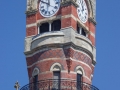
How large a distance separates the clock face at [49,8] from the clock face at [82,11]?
1765 mm

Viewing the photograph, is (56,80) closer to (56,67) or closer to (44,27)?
(56,67)

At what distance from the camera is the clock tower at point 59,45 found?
44062 millimetres

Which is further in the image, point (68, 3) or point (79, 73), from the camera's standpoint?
point (68, 3)

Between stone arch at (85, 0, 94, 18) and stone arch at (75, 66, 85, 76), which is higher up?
stone arch at (85, 0, 94, 18)

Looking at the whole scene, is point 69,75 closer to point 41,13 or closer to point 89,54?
point 89,54

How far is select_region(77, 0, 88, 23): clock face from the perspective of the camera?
4683cm

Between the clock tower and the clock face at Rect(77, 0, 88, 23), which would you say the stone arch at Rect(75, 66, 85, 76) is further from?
the clock face at Rect(77, 0, 88, 23)

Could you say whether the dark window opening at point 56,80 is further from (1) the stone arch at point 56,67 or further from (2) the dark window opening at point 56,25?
(2) the dark window opening at point 56,25

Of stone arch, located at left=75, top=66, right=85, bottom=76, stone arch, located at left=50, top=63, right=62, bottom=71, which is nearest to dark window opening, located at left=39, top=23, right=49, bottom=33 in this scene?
stone arch, located at left=50, top=63, right=62, bottom=71

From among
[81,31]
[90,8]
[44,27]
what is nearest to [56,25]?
[44,27]

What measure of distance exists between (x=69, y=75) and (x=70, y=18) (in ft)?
14.6

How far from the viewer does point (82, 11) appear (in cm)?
4728

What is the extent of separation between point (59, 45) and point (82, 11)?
4151 millimetres

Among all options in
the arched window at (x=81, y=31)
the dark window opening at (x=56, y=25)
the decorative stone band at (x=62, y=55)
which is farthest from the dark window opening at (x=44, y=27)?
the arched window at (x=81, y=31)
